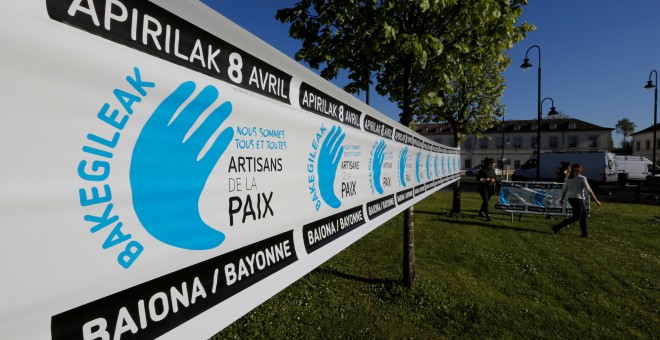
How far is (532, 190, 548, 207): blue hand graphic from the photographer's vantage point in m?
10.4

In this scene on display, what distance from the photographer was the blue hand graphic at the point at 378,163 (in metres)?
3.77

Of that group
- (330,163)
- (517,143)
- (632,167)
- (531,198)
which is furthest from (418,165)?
(517,143)

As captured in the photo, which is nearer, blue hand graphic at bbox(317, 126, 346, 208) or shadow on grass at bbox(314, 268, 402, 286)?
blue hand graphic at bbox(317, 126, 346, 208)

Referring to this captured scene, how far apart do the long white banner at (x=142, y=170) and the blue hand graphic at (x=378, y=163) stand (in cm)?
171

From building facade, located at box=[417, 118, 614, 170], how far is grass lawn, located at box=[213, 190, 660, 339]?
5221 centimetres

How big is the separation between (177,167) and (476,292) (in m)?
5.34

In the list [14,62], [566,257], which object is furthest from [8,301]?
[566,257]

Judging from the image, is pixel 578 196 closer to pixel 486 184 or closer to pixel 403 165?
pixel 486 184

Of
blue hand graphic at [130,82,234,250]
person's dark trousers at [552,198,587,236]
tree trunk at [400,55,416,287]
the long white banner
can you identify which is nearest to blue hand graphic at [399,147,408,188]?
tree trunk at [400,55,416,287]

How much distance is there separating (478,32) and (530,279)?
4517mm

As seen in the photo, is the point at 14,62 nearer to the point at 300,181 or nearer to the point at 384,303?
the point at 300,181

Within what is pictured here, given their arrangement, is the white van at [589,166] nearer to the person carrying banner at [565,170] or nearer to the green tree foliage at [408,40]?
the person carrying banner at [565,170]

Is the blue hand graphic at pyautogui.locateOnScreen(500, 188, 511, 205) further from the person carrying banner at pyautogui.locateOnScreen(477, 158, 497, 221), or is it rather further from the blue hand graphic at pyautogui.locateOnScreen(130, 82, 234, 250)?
the blue hand graphic at pyautogui.locateOnScreen(130, 82, 234, 250)

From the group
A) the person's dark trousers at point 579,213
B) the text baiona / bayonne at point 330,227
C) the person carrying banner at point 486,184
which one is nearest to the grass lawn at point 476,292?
the person's dark trousers at point 579,213
